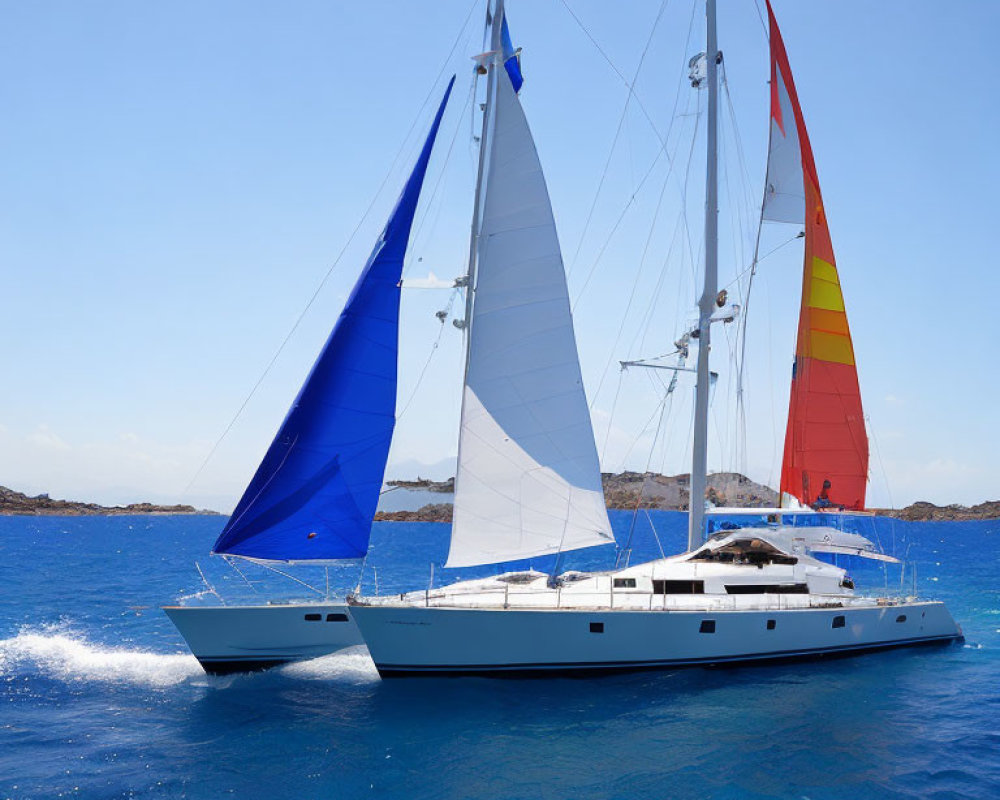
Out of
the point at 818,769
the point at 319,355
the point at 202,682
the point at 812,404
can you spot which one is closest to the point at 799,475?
the point at 812,404

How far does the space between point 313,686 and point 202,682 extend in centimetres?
257

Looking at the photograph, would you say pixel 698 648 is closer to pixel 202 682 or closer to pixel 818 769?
pixel 818 769

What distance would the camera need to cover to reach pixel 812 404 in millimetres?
22234

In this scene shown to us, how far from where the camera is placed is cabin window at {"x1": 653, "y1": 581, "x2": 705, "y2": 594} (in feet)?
59.1

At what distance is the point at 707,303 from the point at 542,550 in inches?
322

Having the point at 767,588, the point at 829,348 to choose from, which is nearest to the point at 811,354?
the point at 829,348

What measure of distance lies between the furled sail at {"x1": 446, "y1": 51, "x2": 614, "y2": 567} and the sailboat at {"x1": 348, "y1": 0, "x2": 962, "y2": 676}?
30mm

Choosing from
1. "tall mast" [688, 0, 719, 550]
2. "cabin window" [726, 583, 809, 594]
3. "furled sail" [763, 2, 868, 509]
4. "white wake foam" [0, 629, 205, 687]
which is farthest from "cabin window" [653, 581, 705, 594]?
"white wake foam" [0, 629, 205, 687]

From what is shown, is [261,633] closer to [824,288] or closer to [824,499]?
[824,499]

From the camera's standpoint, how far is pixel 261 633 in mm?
17328

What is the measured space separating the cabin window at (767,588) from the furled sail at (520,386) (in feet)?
11.9

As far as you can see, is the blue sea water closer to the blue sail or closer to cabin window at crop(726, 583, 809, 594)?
cabin window at crop(726, 583, 809, 594)

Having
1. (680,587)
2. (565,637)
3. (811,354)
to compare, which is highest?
(811,354)

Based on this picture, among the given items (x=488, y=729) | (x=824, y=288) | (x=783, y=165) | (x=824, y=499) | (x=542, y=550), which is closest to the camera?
(x=488, y=729)
